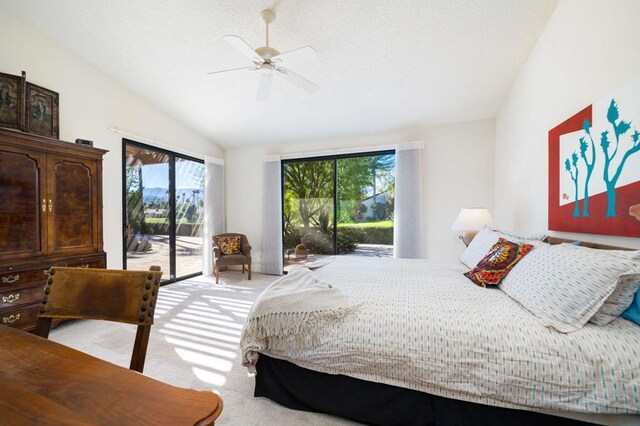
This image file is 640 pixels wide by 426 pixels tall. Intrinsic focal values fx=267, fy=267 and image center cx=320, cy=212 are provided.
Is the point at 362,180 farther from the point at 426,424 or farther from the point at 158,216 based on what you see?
the point at 426,424

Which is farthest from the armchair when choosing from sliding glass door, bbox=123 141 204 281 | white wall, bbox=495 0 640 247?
white wall, bbox=495 0 640 247

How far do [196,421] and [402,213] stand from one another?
12.6 ft

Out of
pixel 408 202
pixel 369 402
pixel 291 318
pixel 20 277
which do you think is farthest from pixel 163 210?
pixel 369 402

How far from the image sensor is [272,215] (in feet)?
16.0

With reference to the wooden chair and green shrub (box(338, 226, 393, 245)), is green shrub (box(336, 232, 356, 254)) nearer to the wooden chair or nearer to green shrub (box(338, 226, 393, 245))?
green shrub (box(338, 226, 393, 245))

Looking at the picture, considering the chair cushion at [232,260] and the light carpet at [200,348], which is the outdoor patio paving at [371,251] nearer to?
the chair cushion at [232,260]

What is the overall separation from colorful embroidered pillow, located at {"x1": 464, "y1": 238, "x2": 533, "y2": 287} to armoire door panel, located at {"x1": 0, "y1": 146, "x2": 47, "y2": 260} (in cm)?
363

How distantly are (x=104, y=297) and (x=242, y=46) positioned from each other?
1.88 m

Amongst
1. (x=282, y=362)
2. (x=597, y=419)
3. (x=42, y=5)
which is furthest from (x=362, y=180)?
(x=42, y=5)

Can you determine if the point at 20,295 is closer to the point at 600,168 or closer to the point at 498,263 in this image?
the point at 498,263

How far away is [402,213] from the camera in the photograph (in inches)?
157

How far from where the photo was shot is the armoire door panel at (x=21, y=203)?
85.3 inches

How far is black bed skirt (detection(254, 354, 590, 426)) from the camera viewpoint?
116 cm

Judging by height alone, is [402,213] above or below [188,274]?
above
